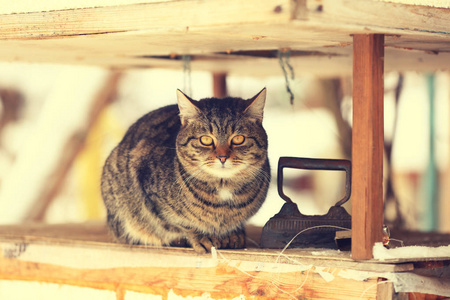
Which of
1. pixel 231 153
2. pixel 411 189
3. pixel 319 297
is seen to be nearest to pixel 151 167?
pixel 231 153

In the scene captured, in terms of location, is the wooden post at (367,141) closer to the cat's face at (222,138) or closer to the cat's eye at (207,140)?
the cat's face at (222,138)

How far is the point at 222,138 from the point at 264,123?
118 inches

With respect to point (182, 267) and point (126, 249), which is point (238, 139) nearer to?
point (182, 267)

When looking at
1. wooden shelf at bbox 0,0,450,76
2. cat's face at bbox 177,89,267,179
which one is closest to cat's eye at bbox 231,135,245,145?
cat's face at bbox 177,89,267,179

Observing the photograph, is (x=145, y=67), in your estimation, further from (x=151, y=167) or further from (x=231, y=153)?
(x=231, y=153)

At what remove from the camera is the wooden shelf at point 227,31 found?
2.49 metres

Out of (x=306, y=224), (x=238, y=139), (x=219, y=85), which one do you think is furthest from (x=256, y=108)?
(x=219, y=85)

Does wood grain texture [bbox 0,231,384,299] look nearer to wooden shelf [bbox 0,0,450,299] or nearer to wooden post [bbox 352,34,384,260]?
wooden shelf [bbox 0,0,450,299]

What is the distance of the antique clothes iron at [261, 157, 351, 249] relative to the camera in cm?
328

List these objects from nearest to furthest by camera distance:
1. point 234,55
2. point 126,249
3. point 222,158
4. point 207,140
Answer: point 222,158 → point 207,140 → point 126,249 → point 234,55

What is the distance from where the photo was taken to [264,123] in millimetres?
6297

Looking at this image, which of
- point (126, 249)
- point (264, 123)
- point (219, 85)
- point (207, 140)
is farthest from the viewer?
point (264, 123)

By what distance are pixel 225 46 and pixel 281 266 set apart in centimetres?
111

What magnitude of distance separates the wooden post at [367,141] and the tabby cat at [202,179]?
624 millimetres
